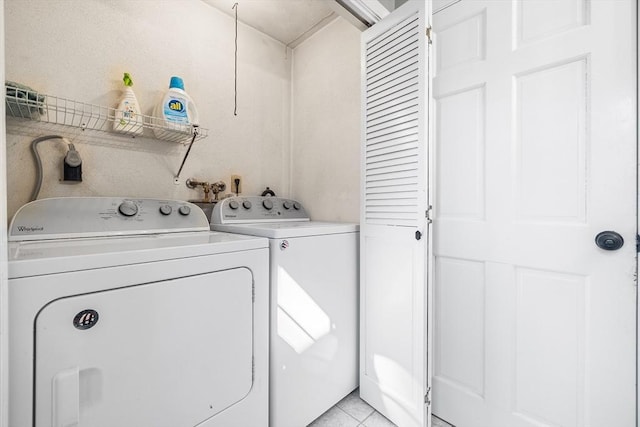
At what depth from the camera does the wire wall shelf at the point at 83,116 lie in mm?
1283

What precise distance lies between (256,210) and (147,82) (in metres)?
1.06

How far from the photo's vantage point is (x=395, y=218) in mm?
1473

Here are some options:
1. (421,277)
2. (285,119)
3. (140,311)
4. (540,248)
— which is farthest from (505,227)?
(285,119)

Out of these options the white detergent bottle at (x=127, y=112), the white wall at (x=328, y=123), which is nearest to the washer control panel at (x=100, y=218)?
the white detergent bottle at (x=127, y=112)

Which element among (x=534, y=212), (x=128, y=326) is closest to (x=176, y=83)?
(x=128, y=326)

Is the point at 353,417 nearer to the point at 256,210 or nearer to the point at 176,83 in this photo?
the point at 256,210

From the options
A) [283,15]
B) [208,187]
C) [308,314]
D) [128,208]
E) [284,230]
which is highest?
[283,15]

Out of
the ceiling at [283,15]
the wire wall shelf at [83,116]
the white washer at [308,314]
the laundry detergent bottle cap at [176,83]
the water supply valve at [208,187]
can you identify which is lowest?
the white washer at [308,314]

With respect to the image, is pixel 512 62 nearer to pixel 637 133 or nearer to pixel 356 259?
pixel 637 133

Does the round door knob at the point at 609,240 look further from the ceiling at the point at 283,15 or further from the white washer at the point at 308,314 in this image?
the ceiling at the point at 283,15

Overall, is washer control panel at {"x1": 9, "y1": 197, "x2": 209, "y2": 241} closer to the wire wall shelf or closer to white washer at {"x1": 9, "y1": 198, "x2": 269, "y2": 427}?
white washer at {"x1": 9, "y1": 198, "x2": 269, "y2": 427}

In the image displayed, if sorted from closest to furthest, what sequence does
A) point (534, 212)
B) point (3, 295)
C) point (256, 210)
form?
1. point (3, 295)
2. point (534, 212)
3. point (256, 210)

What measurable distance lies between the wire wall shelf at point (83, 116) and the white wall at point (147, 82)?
0.05 metres

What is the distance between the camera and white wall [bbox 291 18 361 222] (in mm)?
2066
